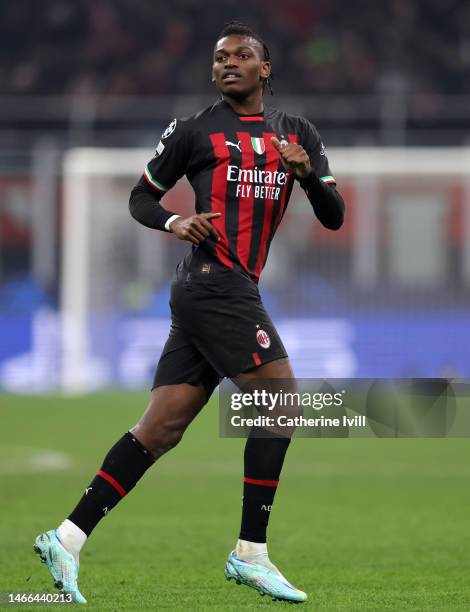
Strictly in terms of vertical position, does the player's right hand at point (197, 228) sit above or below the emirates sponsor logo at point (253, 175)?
below

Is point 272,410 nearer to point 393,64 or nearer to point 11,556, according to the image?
point 11,556

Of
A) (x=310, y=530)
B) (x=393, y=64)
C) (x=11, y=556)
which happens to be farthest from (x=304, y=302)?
(x=11, y=556)

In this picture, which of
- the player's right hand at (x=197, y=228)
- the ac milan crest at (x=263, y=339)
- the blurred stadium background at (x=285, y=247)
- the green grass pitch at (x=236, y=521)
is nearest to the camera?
the player's right hand at (x=197, y=228)

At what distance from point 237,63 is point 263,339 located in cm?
104

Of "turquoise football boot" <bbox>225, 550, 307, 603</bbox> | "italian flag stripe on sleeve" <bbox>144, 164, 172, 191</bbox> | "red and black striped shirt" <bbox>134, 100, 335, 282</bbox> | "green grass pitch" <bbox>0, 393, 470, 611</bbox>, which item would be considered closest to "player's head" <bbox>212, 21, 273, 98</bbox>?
"red and black striped shirt" <bbox>134, 100, 335, 282</bbox>

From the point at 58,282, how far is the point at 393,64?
26.0ft

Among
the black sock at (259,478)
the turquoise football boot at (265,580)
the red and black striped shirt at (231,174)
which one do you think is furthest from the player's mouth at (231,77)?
the turquoise football boot at (265,580)

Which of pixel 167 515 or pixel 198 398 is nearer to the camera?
pixel 198 398

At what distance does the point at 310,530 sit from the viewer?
7.60 m

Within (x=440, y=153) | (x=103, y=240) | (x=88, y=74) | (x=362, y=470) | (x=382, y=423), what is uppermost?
(x=88, y=74)

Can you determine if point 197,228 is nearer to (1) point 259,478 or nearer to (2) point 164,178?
(2) point 164,178

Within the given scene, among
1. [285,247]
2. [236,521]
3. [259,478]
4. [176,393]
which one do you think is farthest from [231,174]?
[285,247]

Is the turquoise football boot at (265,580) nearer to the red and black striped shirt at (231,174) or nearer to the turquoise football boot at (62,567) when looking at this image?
the turquoise football boot at (62,567)

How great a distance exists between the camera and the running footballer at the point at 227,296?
15.8 ft
